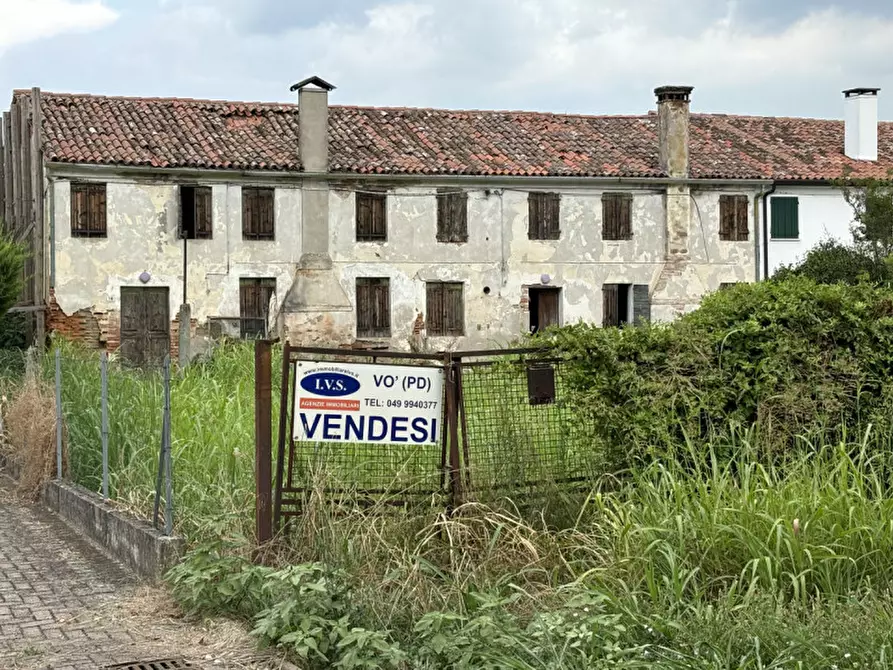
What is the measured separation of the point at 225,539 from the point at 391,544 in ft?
3.81

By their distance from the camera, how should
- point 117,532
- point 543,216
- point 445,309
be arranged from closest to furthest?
1. point 117,532
2. point 445,309
3. point 543,216

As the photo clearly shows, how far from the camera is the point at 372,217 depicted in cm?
3053

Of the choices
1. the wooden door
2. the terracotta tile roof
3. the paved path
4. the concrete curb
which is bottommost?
the paved path

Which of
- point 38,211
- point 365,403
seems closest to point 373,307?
point 38,211

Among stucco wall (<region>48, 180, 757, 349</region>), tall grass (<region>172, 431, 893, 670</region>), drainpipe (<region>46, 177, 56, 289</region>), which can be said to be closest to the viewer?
tall grass (<region>172, 431, 893, 670</region>)

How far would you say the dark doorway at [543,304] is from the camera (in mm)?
32125

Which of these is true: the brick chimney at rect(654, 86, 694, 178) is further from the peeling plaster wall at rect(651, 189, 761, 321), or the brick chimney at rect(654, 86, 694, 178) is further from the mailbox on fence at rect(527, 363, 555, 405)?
the mailbox on fence at rect(527, 363, 555, 405)

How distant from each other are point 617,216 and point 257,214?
1007 centimetres

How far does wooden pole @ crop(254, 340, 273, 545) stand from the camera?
7016 millimetres

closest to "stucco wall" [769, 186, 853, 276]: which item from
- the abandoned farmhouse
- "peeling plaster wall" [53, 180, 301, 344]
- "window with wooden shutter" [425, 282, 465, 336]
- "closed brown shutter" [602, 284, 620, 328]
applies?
the abandoned farmhouse

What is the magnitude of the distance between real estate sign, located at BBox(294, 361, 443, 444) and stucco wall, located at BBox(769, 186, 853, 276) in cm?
2823

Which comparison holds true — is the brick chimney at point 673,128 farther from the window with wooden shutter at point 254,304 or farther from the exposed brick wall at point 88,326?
the exposed brick wall at point 88,326

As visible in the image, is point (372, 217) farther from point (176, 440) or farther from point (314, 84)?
point (176, 440)

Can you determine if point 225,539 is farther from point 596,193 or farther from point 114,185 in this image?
point 596,193
